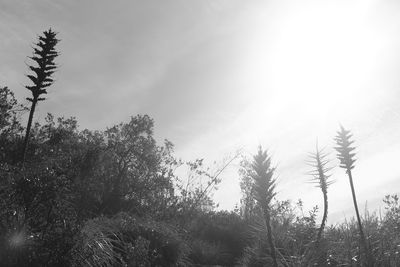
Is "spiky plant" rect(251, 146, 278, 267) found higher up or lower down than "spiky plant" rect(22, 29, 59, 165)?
lower down

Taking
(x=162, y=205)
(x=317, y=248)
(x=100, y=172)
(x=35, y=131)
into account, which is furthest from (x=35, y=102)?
(x=317, y=248)

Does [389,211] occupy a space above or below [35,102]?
below

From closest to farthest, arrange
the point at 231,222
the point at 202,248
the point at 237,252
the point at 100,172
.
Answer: the point at 202,248 → the point at 237,252 → the point at 231,222 → the point at 100,172

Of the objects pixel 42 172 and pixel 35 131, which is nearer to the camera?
pixel 42 172

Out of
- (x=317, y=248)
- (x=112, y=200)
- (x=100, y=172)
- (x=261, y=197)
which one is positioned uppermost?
(x=100, y=172)

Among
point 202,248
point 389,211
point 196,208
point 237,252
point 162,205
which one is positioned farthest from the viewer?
point 196,208

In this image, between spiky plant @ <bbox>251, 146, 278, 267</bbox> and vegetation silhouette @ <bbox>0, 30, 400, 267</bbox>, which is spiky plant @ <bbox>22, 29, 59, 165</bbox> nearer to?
vegetation silhouette @ <bbox>0, 30, 400, 267</bbox>

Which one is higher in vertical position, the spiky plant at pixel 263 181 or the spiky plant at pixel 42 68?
the spiky plant at pixel 42 68

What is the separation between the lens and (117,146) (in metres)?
29.9

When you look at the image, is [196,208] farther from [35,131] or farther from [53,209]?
[53,209]

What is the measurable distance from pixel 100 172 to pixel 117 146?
2.84 metres

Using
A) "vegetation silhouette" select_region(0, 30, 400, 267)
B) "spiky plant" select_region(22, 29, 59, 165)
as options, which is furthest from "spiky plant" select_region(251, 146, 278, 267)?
"spiky plant" select_region(22, 29, 59, 165)

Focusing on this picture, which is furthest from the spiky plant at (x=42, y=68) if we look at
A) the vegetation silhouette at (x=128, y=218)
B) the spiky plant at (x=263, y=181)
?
the spiky plant at (x=263, y=181)

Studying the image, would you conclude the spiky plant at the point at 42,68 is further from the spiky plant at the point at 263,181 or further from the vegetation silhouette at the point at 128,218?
the spiky plant at the point at 263,181
